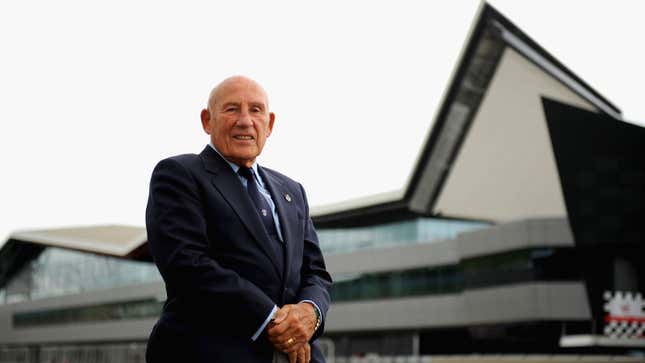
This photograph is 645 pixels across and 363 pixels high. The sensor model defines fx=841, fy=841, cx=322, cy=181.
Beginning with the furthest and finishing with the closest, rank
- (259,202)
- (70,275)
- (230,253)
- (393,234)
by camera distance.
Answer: (70,275), (393,234), (259,202), (230,253)

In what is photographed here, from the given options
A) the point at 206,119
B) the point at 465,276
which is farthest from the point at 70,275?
the point at 206,119

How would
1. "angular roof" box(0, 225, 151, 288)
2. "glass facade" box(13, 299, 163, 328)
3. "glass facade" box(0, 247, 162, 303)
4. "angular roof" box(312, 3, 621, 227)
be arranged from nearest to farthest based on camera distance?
1. "angular roof" box(312, 3, 621, 227)
2. "angular roof" box(0, 225, 151, 288)
3. "glass facade" box(13, 299, 163, 328)
4. "glass facade" box(0, 247, 162, 303)

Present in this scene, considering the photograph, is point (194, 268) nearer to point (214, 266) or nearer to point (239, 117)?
point (214, 266)

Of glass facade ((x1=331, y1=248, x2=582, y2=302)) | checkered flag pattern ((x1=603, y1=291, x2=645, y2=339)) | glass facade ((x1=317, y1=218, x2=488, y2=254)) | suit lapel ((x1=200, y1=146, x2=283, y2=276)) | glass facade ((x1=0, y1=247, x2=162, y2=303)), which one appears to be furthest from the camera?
glass facade ((x1=0, y1=247, x2=162, y2=303))

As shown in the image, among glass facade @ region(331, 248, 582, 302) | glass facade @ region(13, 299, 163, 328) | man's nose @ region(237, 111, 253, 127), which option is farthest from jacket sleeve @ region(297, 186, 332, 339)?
glass facade @ region(13, 299, 163, 328)

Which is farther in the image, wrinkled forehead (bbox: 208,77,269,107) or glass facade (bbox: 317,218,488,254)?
glass facade (bbox: 317,218,488,254)

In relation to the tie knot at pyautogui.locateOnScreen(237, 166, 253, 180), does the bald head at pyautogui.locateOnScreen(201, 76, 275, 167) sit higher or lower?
higher

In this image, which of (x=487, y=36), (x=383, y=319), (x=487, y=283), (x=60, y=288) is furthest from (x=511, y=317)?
(x=60, y=288)

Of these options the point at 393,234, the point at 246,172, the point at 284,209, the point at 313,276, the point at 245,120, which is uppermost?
the point at 245,120

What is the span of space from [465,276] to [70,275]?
104 ft

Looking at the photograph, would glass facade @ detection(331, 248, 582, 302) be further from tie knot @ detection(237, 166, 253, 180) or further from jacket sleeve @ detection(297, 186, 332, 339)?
tie knot @ detection(237, 166, 253, 180)

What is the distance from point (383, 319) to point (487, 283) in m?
5.92

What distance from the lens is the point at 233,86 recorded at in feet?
8.50

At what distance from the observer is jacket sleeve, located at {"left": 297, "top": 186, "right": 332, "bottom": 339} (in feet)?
8.49
